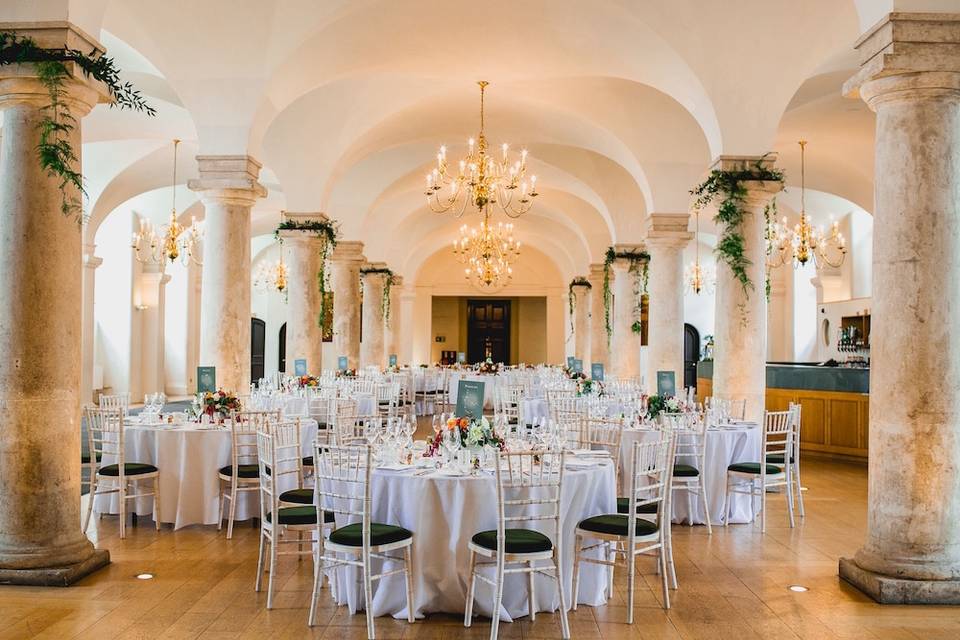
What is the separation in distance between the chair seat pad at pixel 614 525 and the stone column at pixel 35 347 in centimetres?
344

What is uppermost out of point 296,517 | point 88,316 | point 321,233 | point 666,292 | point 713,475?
point 321,233

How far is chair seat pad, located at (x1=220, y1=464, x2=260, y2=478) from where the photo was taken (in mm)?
7125

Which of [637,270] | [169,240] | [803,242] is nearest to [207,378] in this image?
[169,240]

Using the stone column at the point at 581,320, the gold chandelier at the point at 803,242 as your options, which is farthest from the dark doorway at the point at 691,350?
Result: the gold chandelier at the point at 803,242

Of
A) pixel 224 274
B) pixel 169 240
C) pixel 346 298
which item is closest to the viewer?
pixel 224 274

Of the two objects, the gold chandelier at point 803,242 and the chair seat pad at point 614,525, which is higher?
the gold chandelier at point 803,242

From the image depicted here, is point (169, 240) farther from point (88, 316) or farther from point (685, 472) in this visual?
point (685, 472)

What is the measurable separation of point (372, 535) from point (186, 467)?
3216 mm

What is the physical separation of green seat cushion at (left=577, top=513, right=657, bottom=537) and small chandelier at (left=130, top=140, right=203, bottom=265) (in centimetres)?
1107

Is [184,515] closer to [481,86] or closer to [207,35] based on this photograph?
[207,35]

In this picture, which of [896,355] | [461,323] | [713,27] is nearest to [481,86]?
[713,27]

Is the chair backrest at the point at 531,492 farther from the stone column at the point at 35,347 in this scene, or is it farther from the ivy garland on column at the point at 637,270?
the ivy garland on column at the point at 637,270

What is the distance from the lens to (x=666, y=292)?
13812 mm

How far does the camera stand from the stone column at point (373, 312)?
2184 centimetres
